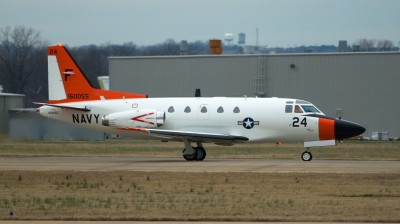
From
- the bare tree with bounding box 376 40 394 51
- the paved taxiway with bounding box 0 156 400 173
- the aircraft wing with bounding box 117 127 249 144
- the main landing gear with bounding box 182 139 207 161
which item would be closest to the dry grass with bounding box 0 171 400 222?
the paved taxiway with bounding box 0 156 400 173

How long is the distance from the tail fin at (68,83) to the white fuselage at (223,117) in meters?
0.46

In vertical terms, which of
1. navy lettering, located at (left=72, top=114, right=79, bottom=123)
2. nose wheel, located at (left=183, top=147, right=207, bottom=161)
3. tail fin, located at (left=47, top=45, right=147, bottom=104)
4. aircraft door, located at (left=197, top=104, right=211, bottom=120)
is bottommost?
nose wheel, located at (left=183, top=147, right=207, bottom=161)

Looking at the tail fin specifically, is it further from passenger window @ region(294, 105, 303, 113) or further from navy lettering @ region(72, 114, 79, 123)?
passenger window @ region(294, 105, 303, 113)

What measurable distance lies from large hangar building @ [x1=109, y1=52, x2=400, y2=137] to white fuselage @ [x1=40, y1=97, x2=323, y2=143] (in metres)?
24.3

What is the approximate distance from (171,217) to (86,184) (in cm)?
659

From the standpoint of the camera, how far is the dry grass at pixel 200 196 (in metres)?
14.8

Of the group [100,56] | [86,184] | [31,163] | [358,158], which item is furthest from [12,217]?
[100,56]

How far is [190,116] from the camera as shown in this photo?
30.2m

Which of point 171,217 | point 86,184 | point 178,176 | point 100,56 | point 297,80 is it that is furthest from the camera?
point 100,56

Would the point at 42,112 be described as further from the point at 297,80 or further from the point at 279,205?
the point at 297,80

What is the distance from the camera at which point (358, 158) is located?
31.8m

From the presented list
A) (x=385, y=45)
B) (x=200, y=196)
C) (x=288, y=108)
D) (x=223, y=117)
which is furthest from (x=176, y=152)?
(x=385, y=45)

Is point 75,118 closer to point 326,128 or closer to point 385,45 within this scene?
point 326,128

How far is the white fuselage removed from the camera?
29.4 meters
